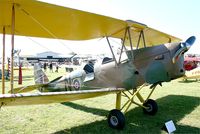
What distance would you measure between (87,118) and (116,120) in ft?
3.81

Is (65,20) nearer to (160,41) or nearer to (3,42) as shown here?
(3,42)

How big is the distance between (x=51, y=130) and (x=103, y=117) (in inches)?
63.2

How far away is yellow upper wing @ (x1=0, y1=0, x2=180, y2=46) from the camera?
427 cm

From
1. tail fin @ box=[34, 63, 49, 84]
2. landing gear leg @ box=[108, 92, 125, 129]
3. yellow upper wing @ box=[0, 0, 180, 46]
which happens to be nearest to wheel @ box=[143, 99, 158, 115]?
landing gear leg @ box=[108, 92, 125, 129]

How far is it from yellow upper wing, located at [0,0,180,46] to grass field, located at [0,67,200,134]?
2.12 metres

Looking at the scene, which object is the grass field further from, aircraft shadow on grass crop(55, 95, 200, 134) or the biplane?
the biplane

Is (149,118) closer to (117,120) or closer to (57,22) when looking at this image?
(117,120)

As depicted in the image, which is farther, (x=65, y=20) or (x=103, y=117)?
(x=103, y=117)

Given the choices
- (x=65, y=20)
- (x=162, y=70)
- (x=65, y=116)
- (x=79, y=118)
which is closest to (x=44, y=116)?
(x=65, y=116)

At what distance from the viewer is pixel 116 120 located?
516 centimetres

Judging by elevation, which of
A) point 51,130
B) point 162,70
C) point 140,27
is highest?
point 140,27

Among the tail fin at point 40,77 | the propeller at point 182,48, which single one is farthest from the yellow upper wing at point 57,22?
the tail fin at point 40,77

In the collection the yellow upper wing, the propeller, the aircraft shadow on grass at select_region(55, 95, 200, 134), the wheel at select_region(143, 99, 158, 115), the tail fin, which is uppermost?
the yellow upper wing

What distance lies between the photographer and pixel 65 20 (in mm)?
5176
